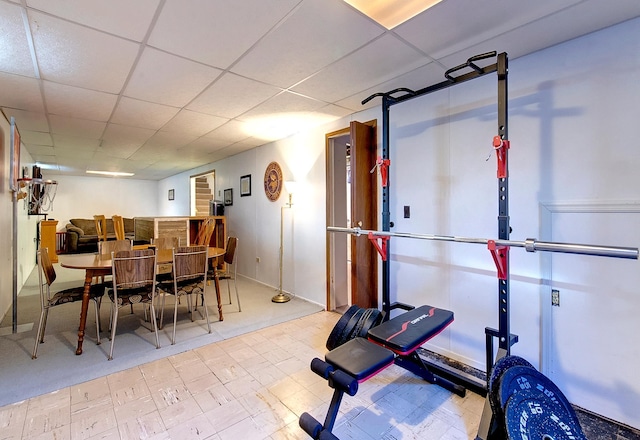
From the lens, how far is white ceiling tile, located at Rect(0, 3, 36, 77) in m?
1.66

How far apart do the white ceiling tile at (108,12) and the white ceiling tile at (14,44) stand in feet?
0.61

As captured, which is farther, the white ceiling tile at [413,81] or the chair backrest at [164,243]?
the chair backrest at [164,243]

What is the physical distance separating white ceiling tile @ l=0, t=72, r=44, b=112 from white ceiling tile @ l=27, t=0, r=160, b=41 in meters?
1.25

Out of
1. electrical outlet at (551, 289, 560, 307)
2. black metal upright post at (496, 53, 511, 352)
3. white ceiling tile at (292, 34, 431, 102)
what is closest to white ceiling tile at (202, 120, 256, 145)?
white ceiling tile at (292, 34, 431, 102)

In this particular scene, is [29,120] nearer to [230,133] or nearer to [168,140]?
[168,140]

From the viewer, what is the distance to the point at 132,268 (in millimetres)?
2727

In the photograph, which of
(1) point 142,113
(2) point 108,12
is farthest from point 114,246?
(2) point 108,12

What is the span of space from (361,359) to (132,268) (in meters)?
2.29

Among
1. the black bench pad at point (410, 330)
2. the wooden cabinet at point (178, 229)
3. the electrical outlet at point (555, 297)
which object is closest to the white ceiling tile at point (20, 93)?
the wooden cabinet at point (178, 229)

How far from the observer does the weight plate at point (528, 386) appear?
58.0 inches

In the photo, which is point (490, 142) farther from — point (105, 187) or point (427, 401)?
point (105, 187)

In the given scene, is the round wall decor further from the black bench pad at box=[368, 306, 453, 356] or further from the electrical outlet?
the electrical outlet

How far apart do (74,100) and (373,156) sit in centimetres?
308

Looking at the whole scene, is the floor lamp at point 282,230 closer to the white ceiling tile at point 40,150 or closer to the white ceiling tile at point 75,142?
the white ceiling tile at point 75,142
